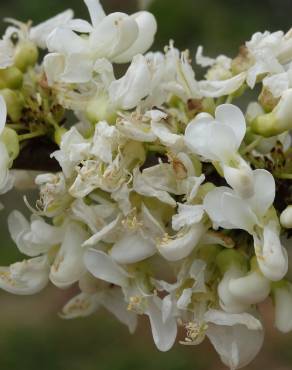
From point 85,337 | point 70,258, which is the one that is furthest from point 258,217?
point 85,337

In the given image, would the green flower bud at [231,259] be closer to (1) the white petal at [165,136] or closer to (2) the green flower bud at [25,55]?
(1) the white petal at [165,136]

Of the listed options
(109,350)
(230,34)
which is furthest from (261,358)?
(230,34)

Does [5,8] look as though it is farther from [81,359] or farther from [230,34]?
[81,359]

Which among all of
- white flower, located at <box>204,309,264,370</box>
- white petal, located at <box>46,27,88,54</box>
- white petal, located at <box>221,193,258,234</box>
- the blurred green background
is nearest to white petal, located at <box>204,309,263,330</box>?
white flower, located at <box>204,309,264,370</box>

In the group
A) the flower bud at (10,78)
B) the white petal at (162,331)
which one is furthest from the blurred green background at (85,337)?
the white petal at (162,331)

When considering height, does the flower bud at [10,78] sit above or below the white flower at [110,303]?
above

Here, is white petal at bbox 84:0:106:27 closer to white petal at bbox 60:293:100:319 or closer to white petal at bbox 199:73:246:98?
white petal at bbox 199:73:246:98
